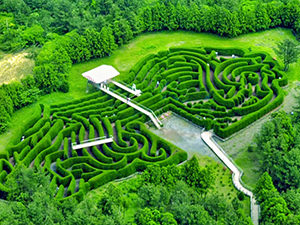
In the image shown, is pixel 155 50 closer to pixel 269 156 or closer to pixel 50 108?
pixel 50 108

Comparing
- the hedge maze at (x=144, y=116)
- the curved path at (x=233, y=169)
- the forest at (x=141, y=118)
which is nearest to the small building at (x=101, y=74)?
the hedge maze at (x=144, y=116)

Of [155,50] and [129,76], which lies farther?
[155,50]

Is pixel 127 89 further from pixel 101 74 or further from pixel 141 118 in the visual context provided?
pixel 141 118

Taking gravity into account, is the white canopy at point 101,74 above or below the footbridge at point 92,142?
above

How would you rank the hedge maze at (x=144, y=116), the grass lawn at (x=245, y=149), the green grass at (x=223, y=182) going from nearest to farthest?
the green grass at (x=223, y=182) → the hedge maze at (x=144, y=116) → the grass lawn at (x=245, y=149)

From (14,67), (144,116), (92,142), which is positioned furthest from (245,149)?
(14,67)

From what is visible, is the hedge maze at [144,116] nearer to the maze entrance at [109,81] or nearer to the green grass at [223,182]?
the maze entrance at [109,81]

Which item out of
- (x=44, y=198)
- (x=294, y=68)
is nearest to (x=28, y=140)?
(x=44, y=198)
